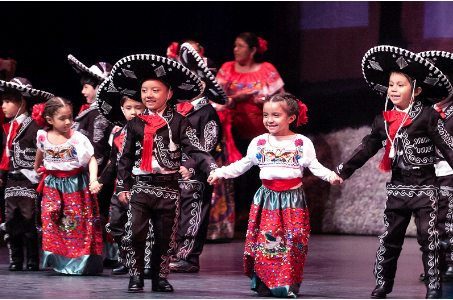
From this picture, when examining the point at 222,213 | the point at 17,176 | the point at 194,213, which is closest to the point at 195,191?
the point at 194,213

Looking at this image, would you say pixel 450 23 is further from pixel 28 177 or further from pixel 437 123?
pixel 28 177

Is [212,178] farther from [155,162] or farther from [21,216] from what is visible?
[21,216]

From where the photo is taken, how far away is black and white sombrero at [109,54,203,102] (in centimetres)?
407

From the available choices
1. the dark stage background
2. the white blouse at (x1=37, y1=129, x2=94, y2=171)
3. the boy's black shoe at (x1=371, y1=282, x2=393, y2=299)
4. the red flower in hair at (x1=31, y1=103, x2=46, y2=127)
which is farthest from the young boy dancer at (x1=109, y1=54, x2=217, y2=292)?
the dark stage background

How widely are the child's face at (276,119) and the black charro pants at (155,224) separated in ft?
2.04

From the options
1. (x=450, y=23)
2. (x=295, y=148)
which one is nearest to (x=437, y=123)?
(x=295, y=148)

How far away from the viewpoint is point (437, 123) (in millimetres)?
3898

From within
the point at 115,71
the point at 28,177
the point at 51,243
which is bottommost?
the point at 51,243

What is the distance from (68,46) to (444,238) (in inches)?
167

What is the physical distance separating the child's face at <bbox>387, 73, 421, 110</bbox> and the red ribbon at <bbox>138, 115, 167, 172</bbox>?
1272 mm

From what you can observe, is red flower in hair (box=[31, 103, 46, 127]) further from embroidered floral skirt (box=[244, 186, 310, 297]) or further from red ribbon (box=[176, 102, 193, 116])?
embroidered floral skirt (box=[244, 186, 310, 297])

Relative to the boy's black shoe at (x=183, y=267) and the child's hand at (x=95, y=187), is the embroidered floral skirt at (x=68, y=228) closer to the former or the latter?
the child's hand at (x=95, y=187)

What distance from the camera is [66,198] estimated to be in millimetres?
4895

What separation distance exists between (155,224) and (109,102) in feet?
3.70
